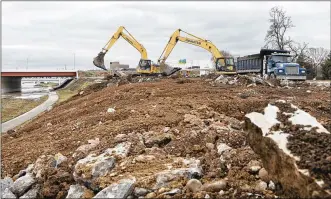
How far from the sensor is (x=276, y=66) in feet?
90.0

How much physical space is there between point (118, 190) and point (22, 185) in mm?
2311

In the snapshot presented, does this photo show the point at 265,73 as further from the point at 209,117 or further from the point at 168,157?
the point at 168,157

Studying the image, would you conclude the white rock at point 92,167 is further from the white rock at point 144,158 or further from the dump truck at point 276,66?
the dump truck at point 276,66

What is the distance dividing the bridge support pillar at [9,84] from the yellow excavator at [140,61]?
48368 millimetres

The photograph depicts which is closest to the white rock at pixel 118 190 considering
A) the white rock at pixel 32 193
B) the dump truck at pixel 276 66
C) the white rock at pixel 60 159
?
the white rock at pixel 32 193

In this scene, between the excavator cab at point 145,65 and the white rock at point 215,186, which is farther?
the excavator cab at point 145,65

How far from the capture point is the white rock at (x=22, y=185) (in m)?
6.59

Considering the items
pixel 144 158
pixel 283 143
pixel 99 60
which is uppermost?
pixel 99 60

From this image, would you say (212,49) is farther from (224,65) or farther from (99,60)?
(99,60)

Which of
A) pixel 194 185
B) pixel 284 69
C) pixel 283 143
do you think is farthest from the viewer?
pixel 284 69

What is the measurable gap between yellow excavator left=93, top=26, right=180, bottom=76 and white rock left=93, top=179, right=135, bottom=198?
90.9 ft

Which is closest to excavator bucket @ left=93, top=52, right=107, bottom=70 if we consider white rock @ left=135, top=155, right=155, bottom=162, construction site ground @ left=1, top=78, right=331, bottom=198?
construction site ground @ left=1, top=78, right=331, bottom=198

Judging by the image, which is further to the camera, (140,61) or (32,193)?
(140,61)

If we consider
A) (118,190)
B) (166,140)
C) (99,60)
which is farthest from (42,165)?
(99,60)
